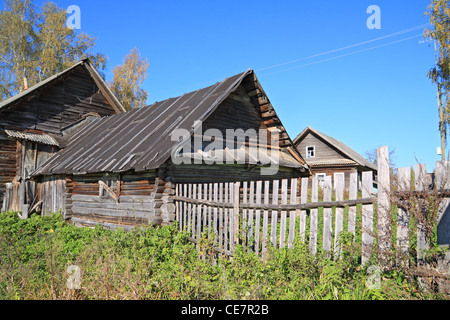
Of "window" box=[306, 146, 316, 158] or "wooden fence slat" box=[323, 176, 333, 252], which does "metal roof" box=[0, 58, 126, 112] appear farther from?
"window" box=[306, 146, 316, 158]

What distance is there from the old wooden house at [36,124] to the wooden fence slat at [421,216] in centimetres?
1574

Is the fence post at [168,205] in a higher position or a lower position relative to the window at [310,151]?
lower

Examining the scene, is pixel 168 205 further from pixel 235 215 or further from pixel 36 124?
pixel 36 124

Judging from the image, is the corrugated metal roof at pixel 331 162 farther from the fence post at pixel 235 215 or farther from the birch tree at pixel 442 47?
the fence post at pixel 235 215

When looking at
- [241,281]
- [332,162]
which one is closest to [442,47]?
[332,162]

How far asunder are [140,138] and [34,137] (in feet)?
27.7

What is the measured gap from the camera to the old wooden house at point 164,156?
31.0 feet

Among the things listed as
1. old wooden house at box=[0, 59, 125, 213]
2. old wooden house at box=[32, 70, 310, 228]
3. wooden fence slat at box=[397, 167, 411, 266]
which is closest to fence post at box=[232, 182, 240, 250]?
old wooden house at box=[32, 70, 310, 228]

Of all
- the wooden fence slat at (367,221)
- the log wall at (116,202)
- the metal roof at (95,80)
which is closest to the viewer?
the wooden fence slat at (367,221)

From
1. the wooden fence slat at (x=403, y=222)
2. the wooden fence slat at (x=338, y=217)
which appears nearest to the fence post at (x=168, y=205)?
the wooden fence slat at (x=338, y=217)

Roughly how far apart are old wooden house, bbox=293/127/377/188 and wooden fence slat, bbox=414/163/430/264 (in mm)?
26520

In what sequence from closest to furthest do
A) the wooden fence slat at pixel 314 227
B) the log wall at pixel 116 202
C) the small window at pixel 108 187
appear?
the wooden fence slat at pixel 314 227 → the log wall at pixel 116 202 → the small window at pixel 108 187
